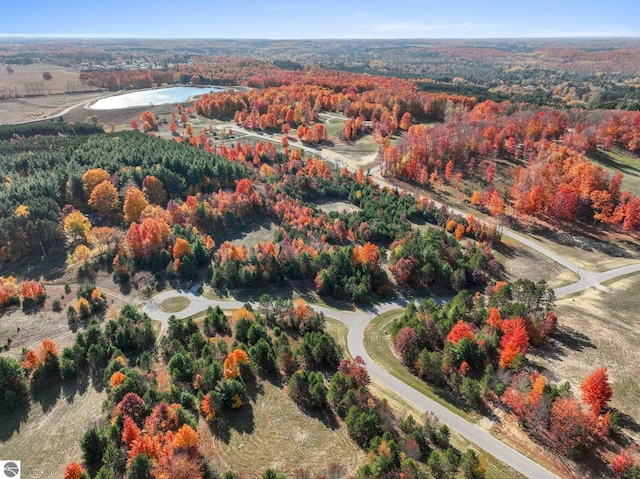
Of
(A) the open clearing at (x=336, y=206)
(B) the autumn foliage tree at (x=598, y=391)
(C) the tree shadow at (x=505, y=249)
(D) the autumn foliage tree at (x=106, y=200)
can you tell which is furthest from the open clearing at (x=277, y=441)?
(D) the autumn foliage tree at (x=106, y=200)

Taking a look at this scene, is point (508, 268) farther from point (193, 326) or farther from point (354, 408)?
point (193, 326)

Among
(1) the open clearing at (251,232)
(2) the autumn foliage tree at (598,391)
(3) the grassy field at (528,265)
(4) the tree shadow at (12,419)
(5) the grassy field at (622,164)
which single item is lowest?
(4) the tree shadow at (12,419)

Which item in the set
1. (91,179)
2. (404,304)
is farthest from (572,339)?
(91,179)

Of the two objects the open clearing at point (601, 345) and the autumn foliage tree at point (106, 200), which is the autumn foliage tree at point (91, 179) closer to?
the autumn foliage tree at point (106, 200)

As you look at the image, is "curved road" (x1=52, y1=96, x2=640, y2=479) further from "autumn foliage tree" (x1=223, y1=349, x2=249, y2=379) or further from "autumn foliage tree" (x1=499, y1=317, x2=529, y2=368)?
"autumn foliage tree" (x1=223, y1=349, x2=249, y2=379)

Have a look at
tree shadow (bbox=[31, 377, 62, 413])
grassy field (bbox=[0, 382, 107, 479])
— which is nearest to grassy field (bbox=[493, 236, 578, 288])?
grassy field (bbox=[0, 382, 107, 479])
